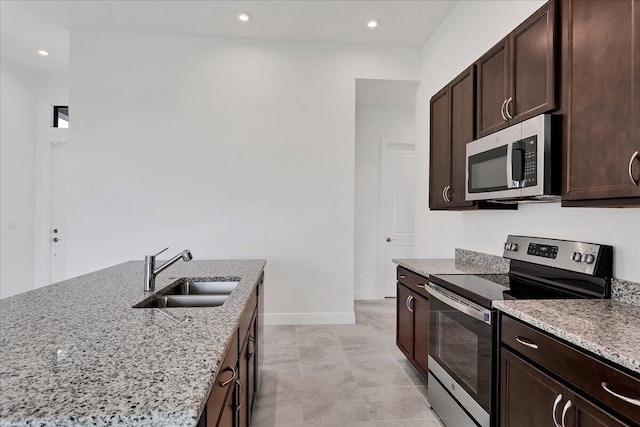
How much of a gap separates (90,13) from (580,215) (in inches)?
174

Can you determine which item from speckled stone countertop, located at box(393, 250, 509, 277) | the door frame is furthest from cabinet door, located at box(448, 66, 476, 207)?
the door frame

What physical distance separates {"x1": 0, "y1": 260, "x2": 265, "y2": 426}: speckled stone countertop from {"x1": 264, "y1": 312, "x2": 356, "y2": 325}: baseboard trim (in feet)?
8.34

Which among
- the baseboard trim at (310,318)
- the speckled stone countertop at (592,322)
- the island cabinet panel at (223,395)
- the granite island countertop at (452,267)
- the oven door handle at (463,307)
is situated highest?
the speckled stone countertop at (592,322)

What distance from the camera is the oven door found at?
159 cm

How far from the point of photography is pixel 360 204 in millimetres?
5082

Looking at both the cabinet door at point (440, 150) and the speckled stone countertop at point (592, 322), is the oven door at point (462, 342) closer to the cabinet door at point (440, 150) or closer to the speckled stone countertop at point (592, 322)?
the speckled stone countertop at point (592, 322)

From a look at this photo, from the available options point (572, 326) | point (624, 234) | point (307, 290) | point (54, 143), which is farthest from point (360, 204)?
point (54, 143)

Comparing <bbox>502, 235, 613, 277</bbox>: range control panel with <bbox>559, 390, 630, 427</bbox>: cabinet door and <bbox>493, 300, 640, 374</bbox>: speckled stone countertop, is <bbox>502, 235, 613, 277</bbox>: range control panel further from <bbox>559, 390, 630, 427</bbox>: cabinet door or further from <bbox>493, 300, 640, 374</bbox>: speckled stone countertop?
<bbox>559, 390, 630, 427</bbox>: cabinet door

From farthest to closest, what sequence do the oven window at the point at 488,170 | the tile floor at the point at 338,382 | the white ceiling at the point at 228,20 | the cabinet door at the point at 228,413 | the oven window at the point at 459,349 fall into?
1. the white ceiling at the point at 228,20
2. the tile floor at the point at 338,382
3. the oven window at the point at 488,170
4. the oven window at the point at 459,349
5. the cabinet door at the point at 228,413

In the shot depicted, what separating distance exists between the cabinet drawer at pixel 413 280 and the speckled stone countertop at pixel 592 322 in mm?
859

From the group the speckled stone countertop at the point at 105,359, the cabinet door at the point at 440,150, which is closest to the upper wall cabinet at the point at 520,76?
the cabinet door at the point at 440,150

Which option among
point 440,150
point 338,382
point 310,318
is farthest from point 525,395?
point 310,318

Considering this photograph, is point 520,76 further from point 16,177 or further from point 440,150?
point 16,177

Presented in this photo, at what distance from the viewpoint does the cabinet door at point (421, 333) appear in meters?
2.35
